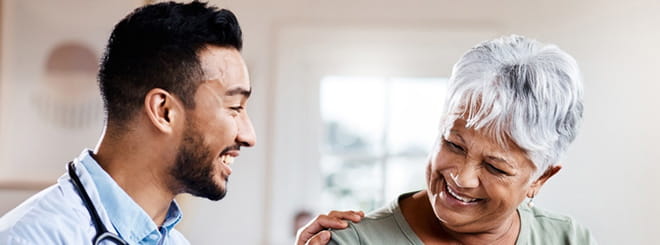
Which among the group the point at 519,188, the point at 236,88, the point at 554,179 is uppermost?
the point at 236,88

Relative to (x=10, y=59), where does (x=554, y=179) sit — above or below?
below

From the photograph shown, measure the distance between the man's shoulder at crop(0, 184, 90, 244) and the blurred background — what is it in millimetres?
2276

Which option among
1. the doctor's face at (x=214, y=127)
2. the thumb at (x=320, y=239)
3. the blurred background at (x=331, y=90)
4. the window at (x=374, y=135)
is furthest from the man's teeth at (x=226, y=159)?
the window at (x=374, y=135)

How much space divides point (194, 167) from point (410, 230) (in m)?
0.46

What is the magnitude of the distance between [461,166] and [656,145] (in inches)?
90.3

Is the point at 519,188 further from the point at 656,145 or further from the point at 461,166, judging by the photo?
the point at 656,145

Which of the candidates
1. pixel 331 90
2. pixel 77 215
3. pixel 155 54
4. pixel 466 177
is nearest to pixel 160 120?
pixel 155 54

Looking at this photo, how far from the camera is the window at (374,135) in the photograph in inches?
151

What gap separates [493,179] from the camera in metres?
1.64

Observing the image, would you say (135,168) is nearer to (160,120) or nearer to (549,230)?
(160,120)

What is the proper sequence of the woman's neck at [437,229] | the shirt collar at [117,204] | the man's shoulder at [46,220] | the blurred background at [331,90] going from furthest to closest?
the blurred background at [331,90]
the woman's neck at [437,229]
the shirt collar at [117,204]
the man's shoulder at [46,220]

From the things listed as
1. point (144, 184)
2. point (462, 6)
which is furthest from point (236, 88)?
point (462, 6)

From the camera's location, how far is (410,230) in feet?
5.53

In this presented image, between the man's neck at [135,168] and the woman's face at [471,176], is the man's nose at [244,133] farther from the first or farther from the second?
the woman's face at [471,176]
